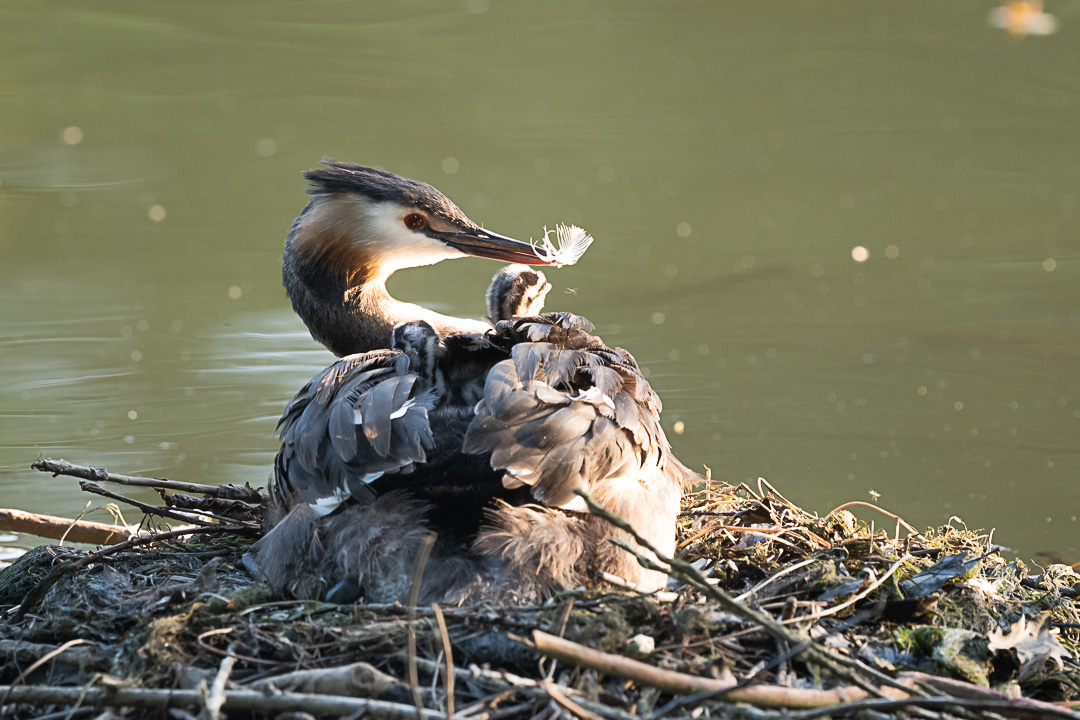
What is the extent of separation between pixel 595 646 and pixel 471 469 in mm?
694

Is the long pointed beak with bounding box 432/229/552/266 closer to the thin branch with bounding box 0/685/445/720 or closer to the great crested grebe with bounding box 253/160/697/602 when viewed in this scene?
the great crested grebe with bounding box 253/160/697/602

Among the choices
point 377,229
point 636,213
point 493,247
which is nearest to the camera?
point 377,229

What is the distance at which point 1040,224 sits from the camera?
956 cm

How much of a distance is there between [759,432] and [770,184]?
3.82m

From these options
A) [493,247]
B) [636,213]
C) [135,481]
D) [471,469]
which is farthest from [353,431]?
[636,213]

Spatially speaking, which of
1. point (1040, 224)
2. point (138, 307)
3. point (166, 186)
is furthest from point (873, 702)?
point (166, 186)

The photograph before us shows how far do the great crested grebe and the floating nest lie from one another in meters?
0.14

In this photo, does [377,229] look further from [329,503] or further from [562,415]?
[562,415]

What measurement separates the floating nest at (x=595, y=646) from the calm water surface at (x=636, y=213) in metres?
2.35

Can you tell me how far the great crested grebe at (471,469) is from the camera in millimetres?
3365

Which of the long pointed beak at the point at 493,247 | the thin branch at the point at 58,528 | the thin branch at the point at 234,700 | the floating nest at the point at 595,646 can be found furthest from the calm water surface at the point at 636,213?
the thin branch at the point at 234,700

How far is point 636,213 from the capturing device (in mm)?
9938

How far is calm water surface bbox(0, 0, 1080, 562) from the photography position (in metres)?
6.96

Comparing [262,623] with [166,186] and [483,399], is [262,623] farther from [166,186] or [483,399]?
[166,186]
